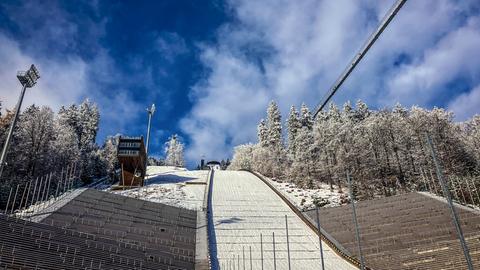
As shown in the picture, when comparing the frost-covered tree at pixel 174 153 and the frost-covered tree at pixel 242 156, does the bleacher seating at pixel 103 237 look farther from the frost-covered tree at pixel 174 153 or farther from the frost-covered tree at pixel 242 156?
the frost-covered tree at pixel 174 153

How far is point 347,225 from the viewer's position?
27828mm

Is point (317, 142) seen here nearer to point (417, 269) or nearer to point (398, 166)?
point (398, 166)

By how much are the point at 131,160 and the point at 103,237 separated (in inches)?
924

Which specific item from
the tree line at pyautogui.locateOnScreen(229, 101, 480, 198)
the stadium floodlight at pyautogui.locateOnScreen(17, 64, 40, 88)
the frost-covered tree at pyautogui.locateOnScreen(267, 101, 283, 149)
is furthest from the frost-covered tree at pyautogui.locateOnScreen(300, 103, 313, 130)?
the stadium floodlight at pyautogui.locateOnScreen(17, 64, 40, 88)

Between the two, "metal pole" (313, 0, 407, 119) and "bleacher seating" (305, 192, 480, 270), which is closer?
"bleacher seating" (305, 192, 480, 270)

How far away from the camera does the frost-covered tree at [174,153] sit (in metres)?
130

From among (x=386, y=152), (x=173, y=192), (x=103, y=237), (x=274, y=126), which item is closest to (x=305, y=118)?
(x=274, y=126)

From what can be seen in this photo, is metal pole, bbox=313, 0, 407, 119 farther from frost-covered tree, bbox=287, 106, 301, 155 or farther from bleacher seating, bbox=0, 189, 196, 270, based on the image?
bleacher seating, bbox=0, 189, 196, 270

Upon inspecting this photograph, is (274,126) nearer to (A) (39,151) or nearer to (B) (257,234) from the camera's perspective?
(A) (39,151)

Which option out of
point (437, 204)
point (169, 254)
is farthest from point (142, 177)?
point (437, 204)

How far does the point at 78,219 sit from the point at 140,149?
21166 millimetres

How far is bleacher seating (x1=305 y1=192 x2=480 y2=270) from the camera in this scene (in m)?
19.8

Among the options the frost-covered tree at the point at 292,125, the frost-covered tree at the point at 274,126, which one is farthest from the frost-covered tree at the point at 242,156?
the frost-covered tree at the point at 292,125

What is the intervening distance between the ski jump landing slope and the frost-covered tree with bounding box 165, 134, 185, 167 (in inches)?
3503
